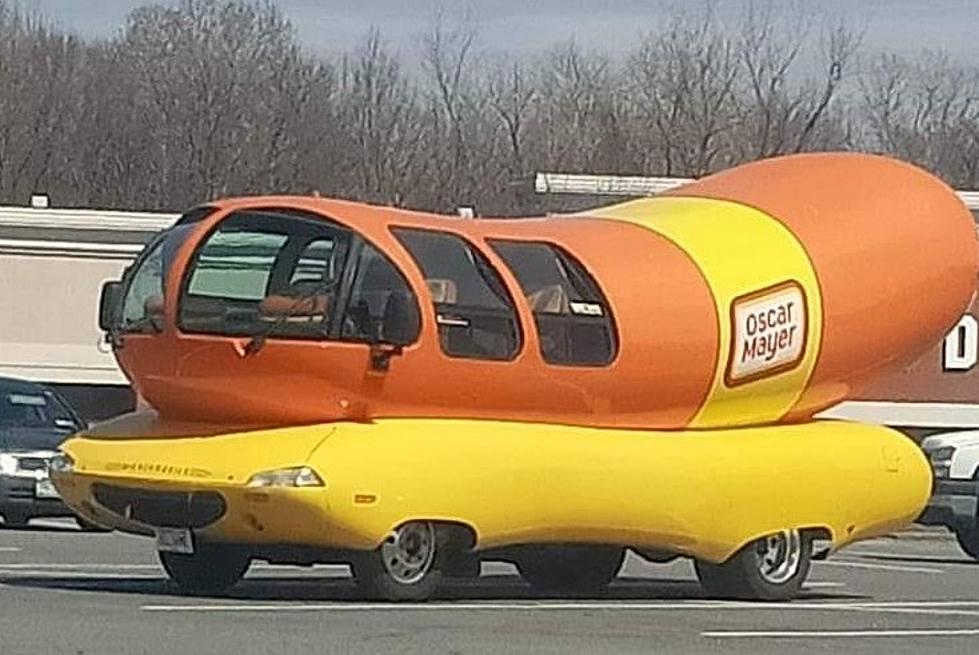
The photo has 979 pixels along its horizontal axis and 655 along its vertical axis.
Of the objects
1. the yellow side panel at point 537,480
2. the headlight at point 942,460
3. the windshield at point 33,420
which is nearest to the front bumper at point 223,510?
the yellow side panel at point 537,480

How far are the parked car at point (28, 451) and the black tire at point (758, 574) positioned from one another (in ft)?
28.0

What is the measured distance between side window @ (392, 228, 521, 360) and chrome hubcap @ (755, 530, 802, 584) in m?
2.51

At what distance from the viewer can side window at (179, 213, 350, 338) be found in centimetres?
1639

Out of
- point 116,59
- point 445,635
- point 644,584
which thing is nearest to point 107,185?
point 116,59

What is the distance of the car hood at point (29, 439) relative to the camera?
85.6ft

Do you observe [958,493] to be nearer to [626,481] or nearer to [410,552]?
[626,481]

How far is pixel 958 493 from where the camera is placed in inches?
1009

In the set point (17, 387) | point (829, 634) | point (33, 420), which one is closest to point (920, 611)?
point (829, 634)

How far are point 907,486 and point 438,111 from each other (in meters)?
48.8

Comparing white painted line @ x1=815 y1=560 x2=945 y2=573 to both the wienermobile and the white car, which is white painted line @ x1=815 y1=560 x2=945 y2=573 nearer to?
the white car

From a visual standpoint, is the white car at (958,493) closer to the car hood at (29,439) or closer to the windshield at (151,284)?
the car hood at (29,439)

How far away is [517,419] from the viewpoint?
16969mm

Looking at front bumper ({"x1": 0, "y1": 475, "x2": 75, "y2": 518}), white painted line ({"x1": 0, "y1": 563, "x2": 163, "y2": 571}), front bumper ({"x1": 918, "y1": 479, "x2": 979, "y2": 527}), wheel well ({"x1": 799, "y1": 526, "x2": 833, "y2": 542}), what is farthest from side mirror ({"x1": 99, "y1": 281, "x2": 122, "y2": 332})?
front bumper ({"x1": 918, "y1": 479, "x2": 979, "y2": 527})

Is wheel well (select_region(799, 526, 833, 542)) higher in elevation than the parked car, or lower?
higher
